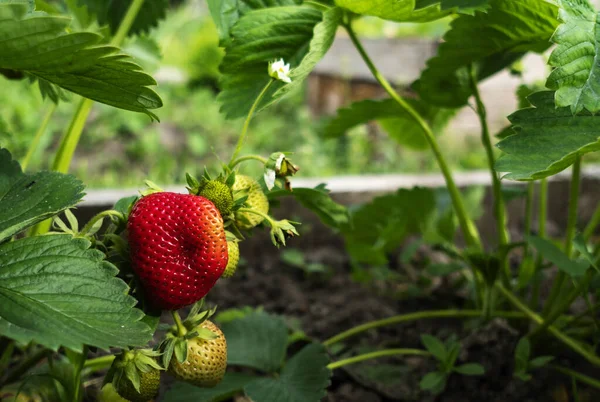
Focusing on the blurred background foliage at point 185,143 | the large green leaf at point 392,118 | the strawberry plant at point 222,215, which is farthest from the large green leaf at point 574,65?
the blurred background foliage at point 185,143

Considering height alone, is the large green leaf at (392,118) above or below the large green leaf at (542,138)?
below

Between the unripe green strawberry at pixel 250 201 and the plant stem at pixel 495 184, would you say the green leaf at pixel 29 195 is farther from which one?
the plant stem at pixel 495 184

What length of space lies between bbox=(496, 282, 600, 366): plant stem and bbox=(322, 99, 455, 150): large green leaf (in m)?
0.33

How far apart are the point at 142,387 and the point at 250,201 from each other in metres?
0.24

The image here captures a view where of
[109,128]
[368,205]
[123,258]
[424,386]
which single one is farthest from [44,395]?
[109,128]

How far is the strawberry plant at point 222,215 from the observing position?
0.58 metres

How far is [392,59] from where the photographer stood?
10.6 feet

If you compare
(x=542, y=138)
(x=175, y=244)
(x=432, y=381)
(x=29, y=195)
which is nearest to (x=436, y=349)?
(x=432, y=381)

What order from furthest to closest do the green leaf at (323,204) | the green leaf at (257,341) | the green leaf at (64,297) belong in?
the green leaf at (257,341), the green leaf at (323,204), the green leaf at (64,297)

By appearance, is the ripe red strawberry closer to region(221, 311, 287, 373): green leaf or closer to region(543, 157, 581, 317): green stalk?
region(221, 311, 287, 373): green leaf

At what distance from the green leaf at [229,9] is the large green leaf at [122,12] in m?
0.28

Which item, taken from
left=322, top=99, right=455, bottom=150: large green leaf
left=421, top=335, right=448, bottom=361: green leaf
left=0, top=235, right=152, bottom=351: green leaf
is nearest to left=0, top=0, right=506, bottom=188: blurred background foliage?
left=322, top=99, right=455, bottom=150: large green leaf

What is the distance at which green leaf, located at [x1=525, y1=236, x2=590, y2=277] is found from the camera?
0.88 m

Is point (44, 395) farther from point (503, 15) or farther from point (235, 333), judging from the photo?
point (503, 15)
